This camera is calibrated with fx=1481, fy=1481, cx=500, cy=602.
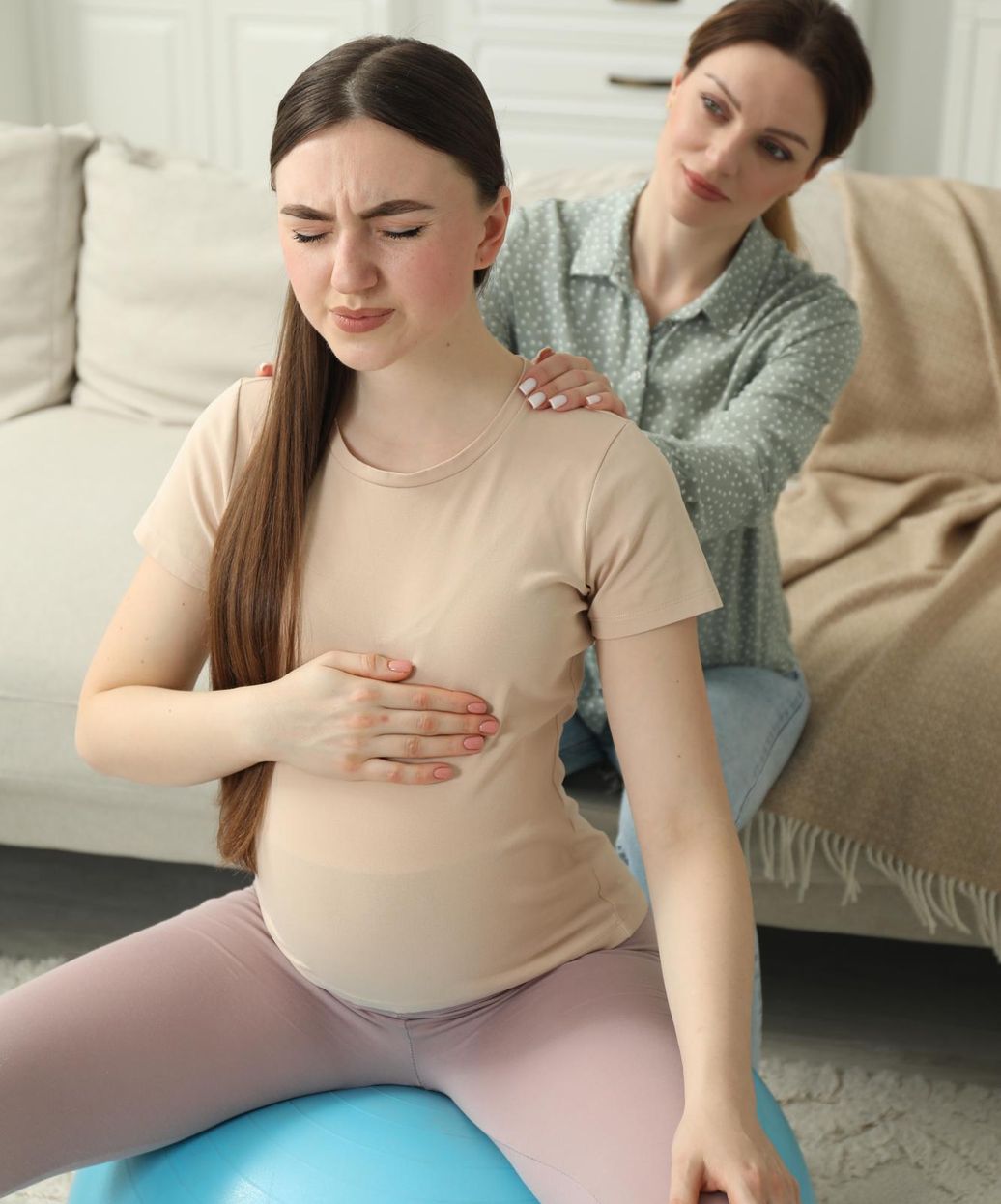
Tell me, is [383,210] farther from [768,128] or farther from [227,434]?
[768,128]

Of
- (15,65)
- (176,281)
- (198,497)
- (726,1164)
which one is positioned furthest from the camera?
(15,65)

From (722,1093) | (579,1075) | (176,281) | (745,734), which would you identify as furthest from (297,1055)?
(176,281)

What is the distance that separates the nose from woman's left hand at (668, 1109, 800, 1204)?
54 cm

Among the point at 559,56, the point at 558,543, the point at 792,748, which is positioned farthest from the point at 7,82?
the point at 558,543

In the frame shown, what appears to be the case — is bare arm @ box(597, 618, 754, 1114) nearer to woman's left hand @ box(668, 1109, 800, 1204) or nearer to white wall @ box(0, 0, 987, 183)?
woman's left hand @ box(668, 1109, 800, 1204)

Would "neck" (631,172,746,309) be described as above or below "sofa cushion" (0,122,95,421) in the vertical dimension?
above

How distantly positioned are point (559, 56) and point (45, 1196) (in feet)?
11.1

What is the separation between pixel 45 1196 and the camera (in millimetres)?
1481

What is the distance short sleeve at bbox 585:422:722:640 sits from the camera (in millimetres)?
981

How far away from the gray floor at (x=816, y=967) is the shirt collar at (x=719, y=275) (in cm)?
85

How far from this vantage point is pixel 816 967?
193 cm

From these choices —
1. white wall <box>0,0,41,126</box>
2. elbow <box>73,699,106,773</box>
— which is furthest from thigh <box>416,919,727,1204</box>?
white wall <box>0,0,41,126</box>

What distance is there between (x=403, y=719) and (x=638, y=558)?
19cm

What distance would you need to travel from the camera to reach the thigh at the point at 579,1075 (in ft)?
2.95
